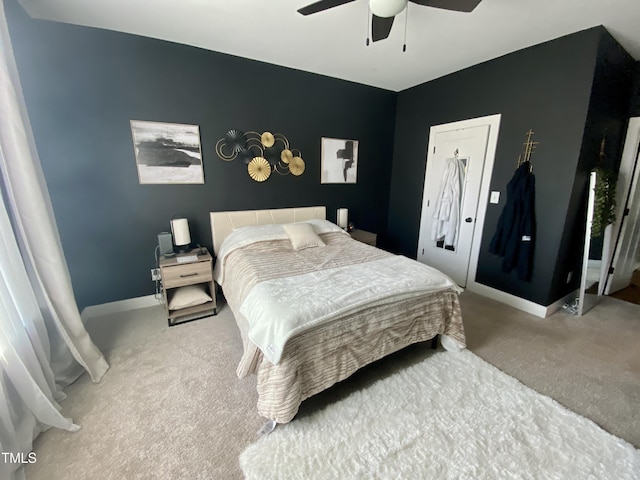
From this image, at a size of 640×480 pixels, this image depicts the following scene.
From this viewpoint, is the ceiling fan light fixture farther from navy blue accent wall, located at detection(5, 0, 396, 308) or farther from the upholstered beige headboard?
the upholstered beige headboard

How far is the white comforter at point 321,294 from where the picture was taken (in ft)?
4.77

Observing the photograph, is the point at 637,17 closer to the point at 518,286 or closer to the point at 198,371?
the point at 518,286

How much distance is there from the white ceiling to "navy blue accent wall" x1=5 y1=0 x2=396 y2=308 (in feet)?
0.65

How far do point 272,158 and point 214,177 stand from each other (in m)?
0.75

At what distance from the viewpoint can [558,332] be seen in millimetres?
2514

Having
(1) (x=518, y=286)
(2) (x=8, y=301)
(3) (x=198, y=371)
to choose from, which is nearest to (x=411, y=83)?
(1) (x=518, y=286)

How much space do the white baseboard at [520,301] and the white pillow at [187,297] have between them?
3.27 m

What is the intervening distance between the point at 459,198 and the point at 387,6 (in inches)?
99.4

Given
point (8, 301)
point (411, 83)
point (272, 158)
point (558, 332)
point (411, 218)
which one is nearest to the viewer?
point (8, 301)

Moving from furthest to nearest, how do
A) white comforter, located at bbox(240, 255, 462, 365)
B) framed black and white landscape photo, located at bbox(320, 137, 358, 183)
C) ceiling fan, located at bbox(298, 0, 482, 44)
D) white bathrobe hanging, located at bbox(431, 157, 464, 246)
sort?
1. framed black and white landscape photo, located at bbox(320, 137, 358, 183)
2. white bathrobe hanging, located at bbox(431, 157, 464, 246)
3. ceiling fan, located at bbox(298, 0, 482, 44)
4. white comforter, located at bbox(240, 255, 462, 365)

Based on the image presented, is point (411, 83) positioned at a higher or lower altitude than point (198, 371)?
higher

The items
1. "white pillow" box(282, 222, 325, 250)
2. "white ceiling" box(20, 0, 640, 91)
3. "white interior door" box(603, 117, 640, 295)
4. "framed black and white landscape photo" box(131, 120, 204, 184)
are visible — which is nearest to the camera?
"white ceiling" box(20, 0, 640, 91)

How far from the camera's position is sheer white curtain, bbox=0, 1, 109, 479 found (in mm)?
1334

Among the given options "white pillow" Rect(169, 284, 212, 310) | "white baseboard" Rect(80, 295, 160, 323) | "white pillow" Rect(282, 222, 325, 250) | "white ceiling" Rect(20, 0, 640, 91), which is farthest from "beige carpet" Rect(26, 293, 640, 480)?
"white ceiling" Rect(20, 0, 640, 91)
